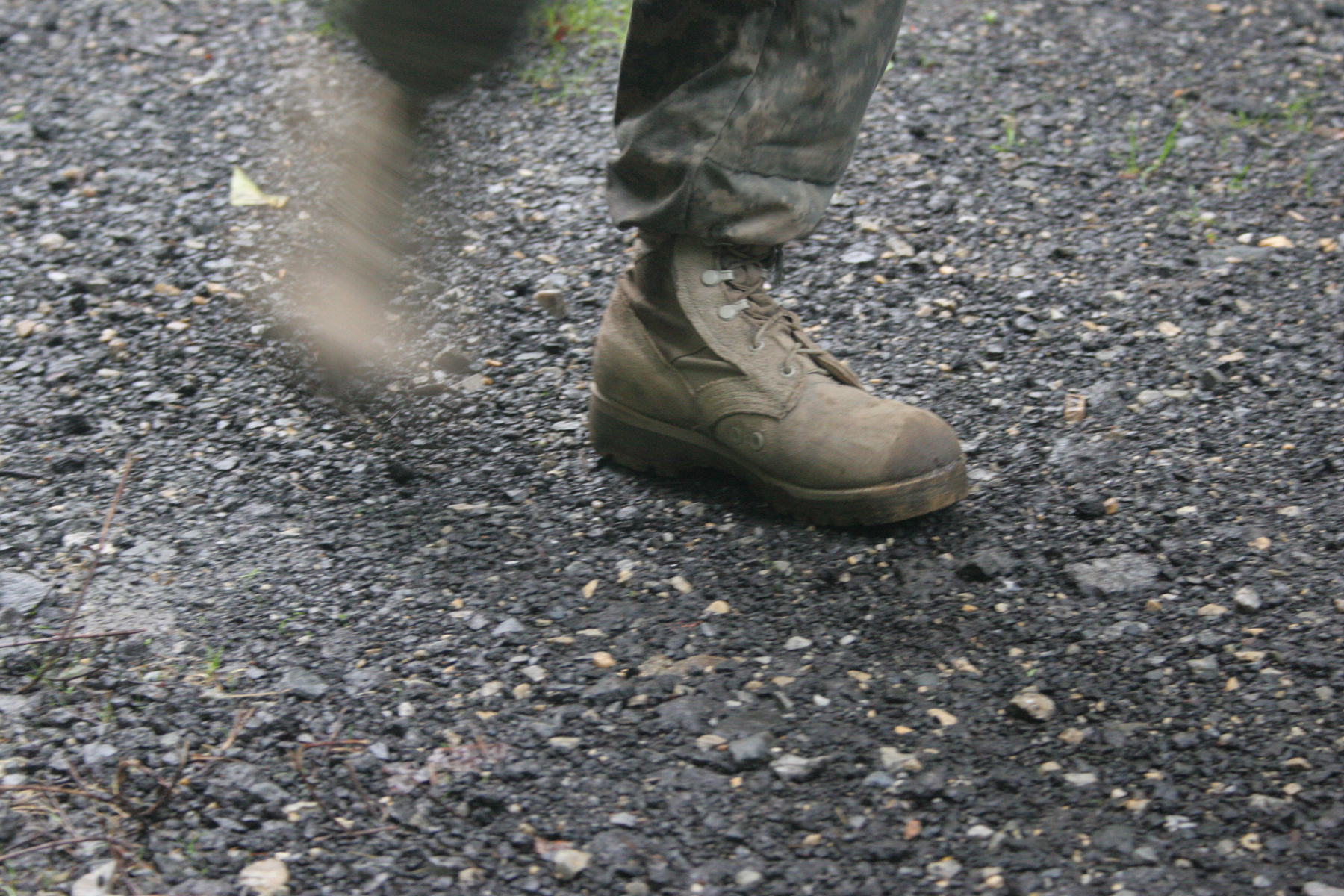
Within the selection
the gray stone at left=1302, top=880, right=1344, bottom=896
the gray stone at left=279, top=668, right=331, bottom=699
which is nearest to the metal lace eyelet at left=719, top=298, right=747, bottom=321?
the gray stone at left=279, top=668, right=331, bottom=699

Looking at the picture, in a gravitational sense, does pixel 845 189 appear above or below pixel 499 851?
above

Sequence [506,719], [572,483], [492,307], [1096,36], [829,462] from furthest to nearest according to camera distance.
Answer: [1096,36], [492,307], [572,483], [829,462], [506,719]

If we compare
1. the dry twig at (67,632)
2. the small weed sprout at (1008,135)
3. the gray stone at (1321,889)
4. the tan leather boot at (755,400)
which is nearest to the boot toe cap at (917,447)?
the tan leather boot at (755,400)

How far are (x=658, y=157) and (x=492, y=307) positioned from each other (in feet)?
2.96

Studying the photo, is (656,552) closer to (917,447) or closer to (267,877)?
(917,447)

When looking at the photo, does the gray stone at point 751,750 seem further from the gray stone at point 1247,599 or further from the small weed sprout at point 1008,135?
A: the small weed sprout at point 1008,135

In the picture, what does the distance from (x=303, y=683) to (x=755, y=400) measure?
0.80 meters

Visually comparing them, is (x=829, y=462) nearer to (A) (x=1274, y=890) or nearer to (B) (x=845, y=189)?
(A) (x=1274, y=890)

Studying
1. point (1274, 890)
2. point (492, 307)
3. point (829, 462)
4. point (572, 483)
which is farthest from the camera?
point (492, 307)

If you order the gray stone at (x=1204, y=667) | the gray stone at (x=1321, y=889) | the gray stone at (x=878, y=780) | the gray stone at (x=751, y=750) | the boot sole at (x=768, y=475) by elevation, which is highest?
the gray stone at (x=1204, y=667)

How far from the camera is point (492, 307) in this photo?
96.7 inches

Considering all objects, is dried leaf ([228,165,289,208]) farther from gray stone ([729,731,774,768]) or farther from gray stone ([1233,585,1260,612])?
gray stone ([1233,585,1260,612])

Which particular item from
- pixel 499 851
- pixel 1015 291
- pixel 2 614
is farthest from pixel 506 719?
pixel 1015 291

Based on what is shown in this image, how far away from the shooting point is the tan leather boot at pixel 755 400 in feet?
5.74
